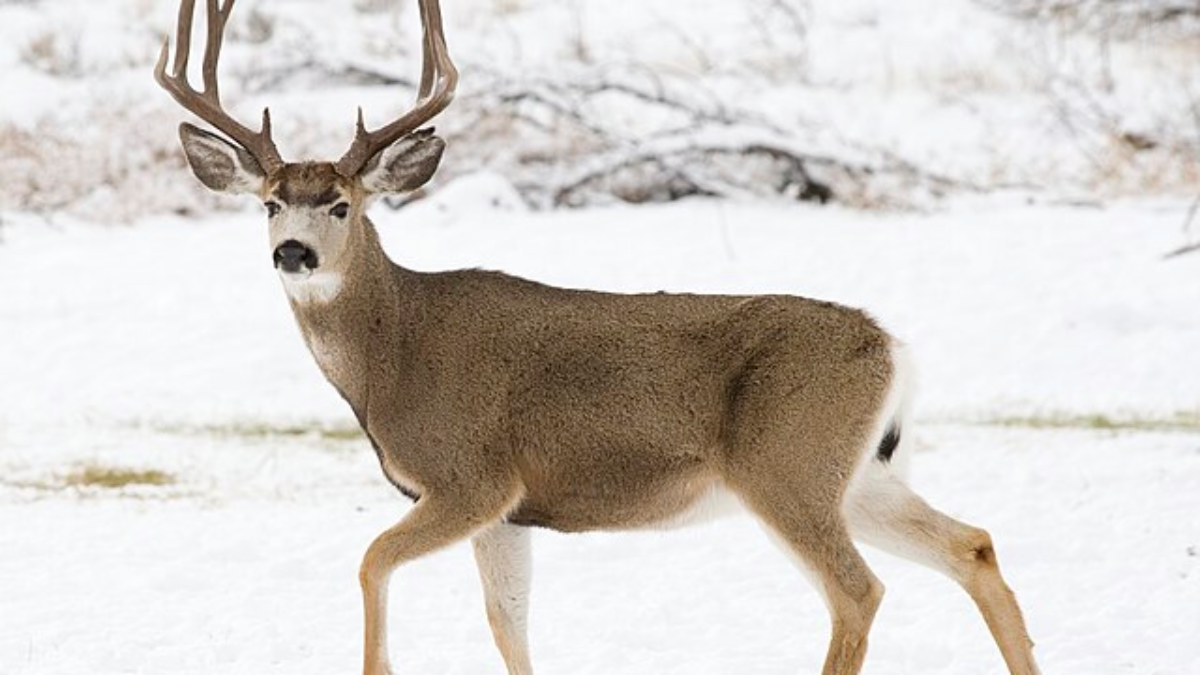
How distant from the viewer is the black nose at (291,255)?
21.8 ft

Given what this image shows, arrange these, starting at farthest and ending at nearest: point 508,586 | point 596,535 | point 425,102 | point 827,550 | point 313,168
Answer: point 596,535
point 425,102
point 508,586
point 313,168
point 827,550

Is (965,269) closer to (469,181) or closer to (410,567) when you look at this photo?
(469,181)

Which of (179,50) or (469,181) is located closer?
(179,50)

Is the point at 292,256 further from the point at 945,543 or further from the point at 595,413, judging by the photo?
the point at 945,543

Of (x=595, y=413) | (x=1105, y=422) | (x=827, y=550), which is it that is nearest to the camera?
(x=827, y=550)

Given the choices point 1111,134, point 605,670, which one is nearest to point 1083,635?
point 605,670

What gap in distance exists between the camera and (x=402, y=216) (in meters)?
20.5

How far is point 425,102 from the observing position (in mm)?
7543

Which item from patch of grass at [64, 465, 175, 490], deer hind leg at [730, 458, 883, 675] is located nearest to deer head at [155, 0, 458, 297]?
deer hind leg at [730, 458, 883, 675]

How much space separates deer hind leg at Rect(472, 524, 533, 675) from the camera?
7.13 meters

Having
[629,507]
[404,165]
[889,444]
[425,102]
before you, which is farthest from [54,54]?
[889,444]

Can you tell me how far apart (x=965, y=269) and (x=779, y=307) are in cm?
1214

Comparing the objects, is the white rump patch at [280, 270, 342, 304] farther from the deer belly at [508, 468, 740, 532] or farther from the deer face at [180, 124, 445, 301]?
the deer belly at [508, 468, 740, 532]

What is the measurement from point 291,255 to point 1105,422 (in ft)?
26.3
